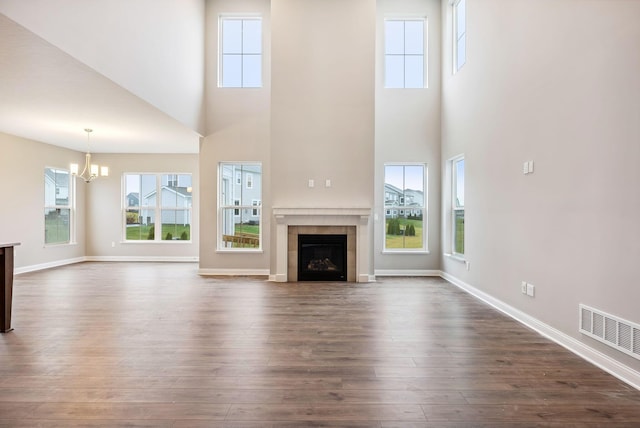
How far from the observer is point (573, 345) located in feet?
10.1

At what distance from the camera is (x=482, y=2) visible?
490 centimetres

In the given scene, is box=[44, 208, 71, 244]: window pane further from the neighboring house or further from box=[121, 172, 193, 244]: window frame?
the neighboring house

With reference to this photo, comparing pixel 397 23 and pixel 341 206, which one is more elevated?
pixel 397 23

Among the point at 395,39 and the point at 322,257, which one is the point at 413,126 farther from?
the point at 322,257

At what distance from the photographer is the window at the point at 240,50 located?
689 centimetres

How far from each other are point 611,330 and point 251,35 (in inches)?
278

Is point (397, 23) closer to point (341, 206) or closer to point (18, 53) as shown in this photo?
point (341, 206)

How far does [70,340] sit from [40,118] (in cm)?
392

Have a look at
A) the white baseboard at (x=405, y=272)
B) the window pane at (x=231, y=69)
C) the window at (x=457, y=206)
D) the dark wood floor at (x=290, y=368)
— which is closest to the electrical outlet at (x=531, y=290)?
the dark wood floor at (x=290, y=368)

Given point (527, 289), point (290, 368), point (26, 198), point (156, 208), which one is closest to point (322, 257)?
point (527, 289)

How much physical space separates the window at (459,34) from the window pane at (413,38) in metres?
0.70

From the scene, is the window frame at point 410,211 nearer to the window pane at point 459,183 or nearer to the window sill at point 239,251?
the window pane at point 459,183

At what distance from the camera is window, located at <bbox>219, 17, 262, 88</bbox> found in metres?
6.89

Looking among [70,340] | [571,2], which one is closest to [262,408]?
[70,340]
